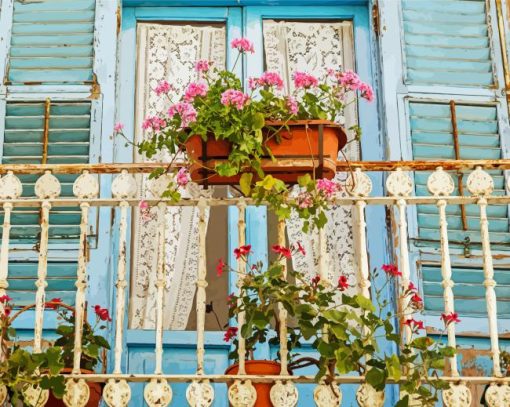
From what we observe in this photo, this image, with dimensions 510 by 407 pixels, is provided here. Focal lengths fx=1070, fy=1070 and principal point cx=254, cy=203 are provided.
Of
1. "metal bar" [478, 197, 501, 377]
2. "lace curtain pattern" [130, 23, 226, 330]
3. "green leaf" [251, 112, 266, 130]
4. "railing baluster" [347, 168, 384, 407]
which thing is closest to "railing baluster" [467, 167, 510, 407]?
"metal bar" [478, 197, 501, 377]

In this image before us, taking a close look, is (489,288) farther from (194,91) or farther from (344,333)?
(194,91)

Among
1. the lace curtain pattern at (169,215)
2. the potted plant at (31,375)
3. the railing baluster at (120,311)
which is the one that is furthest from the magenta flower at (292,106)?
the potted plant at (31,375)

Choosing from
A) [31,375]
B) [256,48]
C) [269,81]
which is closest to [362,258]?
[269,81]

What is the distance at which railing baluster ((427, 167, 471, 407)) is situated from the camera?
461 cm

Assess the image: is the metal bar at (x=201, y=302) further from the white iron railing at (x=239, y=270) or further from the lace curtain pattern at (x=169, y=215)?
the lace curtain pattern at (x=169, y=215)

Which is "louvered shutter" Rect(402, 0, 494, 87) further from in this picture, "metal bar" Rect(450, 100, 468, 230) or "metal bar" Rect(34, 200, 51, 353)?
"metal bar" Rect(34, 200, 51, 353)

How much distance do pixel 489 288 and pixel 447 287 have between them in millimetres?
198

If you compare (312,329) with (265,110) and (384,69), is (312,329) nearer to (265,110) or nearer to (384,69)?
(265,110)

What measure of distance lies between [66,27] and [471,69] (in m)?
2.48

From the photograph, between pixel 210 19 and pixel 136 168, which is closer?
pixel 136 168

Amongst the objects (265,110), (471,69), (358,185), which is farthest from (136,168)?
(471,69)

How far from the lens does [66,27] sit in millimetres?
6523

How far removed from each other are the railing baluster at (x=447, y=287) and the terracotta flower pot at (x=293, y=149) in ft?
1.73

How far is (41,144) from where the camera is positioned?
620 cm
